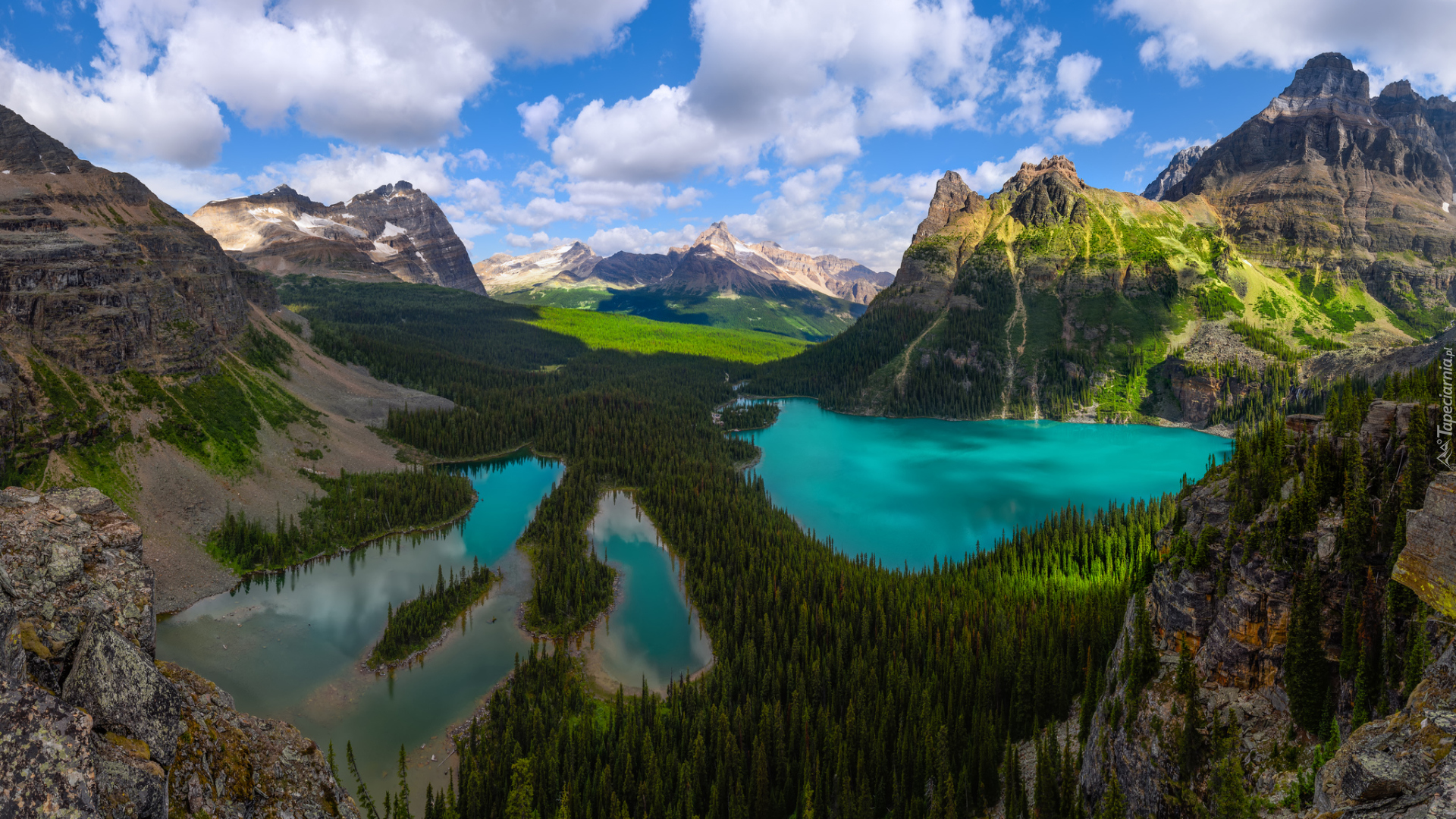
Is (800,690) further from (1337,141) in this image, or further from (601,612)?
(1337,141)

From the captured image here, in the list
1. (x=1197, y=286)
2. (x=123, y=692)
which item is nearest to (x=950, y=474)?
(x=123, y=692)

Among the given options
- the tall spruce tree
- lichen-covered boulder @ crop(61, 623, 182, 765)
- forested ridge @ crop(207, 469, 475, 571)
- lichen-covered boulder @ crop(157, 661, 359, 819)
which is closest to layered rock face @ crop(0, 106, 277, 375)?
forested ridge @ crop(207, 469, 475, 571)

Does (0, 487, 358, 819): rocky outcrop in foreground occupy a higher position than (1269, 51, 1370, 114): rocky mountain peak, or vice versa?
(1269, 51, 1370, 114): rocky mountain peak

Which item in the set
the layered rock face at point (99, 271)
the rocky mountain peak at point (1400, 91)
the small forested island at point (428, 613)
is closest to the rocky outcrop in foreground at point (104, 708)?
the small forested island at point (428, 613)

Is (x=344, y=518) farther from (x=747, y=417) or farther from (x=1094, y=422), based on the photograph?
(x=1094, y=422)

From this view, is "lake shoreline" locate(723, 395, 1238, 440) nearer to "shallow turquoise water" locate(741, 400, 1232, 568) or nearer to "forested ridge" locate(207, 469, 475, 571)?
"shallow turquoise water" locate(741, 400, 1232, 568)

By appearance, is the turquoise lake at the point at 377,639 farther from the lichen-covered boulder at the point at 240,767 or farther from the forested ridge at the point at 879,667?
the lichen-covered boulder at the point at 240,767

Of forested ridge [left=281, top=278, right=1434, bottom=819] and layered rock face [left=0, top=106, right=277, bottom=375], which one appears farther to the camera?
layered rock face [left=0, top=106, right=277, bottom=375]
